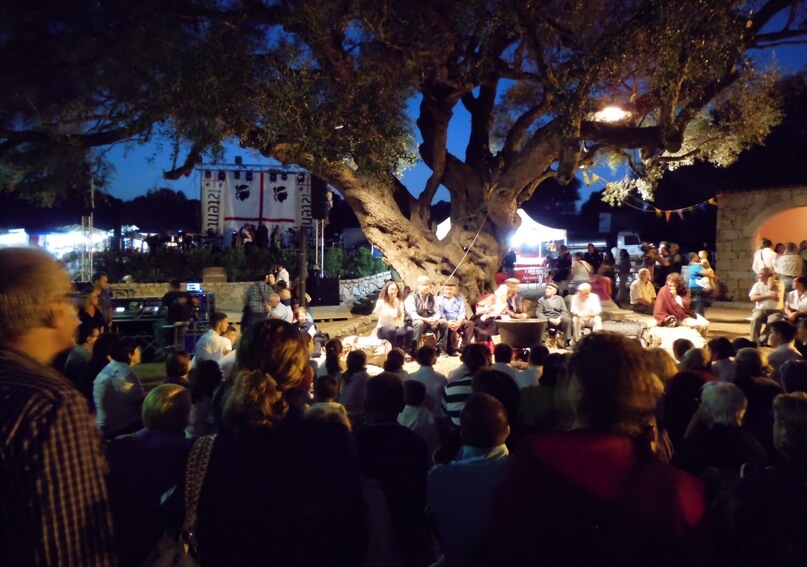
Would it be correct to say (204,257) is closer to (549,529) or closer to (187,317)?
(187,317)

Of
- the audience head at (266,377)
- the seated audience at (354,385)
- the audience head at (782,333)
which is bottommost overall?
the seated audience at (354,385)

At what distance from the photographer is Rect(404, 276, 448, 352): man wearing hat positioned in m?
10.3

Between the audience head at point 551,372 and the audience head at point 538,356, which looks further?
the audience head at point 538,356

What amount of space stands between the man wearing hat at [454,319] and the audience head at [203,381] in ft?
21.2

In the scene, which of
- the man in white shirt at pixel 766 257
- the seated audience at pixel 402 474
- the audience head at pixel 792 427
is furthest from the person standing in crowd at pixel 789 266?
the seated audience at pixel 402 474

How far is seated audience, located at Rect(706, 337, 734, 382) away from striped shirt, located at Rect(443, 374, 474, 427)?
1.94 meters

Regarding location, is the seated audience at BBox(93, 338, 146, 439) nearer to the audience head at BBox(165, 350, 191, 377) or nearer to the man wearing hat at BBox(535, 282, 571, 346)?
the audience head at BBox(165, 350, 191, 377)

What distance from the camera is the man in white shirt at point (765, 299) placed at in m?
9.84

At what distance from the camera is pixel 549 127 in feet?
37.5

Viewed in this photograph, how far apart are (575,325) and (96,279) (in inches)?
294

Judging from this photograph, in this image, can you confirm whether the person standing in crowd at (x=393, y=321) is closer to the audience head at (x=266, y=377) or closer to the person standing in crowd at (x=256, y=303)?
the person standing in crowd at (x=256, y=303)

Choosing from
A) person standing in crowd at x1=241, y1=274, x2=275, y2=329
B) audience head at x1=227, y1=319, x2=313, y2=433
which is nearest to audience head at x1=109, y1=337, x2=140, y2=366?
audience head at x1=227, y1=319, x2=313, y2=433

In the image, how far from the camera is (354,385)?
5.16 metres

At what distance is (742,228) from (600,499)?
1752 cm
